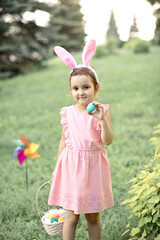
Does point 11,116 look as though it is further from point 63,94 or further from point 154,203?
point 154,203

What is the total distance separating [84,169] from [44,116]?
470 centimetres

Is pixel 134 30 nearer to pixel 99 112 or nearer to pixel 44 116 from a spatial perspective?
pixel 44 116

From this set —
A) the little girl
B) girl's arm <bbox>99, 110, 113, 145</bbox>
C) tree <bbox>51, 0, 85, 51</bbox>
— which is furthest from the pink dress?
tree <bbox>51, 0, 85, 51</bbox>

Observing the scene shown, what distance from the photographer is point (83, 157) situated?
214 cm

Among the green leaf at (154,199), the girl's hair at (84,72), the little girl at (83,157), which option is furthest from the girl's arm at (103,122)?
the green leaf at (154,199)

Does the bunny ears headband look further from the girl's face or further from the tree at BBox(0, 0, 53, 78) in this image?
the tree at BBox(0, 0, 53, 78)

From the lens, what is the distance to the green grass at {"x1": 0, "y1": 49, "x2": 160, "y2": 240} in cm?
289

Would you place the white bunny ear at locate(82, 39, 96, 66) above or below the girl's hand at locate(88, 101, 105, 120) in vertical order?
above

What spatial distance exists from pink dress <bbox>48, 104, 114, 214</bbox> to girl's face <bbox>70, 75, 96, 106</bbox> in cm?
12

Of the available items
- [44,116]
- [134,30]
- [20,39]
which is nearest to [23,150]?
[44,116]

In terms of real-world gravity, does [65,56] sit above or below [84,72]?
above

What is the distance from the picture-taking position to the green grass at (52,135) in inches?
114

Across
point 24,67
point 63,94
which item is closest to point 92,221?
point 63,94

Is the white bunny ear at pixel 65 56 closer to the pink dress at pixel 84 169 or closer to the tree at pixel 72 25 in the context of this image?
the pink dress at pixel 84 169
